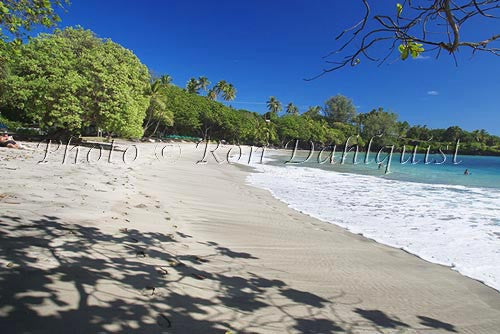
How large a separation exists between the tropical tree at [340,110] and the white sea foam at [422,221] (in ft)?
357

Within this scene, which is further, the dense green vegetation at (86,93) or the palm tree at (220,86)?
the palm tree at (220,86)

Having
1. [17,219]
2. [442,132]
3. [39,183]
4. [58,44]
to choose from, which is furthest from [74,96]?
[442,132]

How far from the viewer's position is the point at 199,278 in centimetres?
348

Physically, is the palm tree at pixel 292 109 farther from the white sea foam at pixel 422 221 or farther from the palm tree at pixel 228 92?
the white sea foam at pixel 422 221

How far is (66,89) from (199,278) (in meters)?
19.9

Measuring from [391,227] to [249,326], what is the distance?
18.4 ft

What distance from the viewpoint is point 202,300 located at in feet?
9.83

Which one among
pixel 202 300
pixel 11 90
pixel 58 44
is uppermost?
pixel 58 44

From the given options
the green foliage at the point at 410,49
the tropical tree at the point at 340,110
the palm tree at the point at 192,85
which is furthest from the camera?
the tropical tree at the point at 340,110

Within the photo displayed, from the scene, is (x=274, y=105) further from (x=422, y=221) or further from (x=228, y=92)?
(x=422, y=221)

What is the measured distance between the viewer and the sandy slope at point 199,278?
2562mm

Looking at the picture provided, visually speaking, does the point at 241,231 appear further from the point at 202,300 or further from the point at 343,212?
the point at 343,212

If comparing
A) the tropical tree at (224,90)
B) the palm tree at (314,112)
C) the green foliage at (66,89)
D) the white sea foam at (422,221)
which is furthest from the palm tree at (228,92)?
the white sea foam at (422,221)

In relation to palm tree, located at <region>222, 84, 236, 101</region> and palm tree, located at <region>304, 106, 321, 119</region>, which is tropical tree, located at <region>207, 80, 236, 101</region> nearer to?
palm tree, located at <region>222, 84, 236, 101</region>
